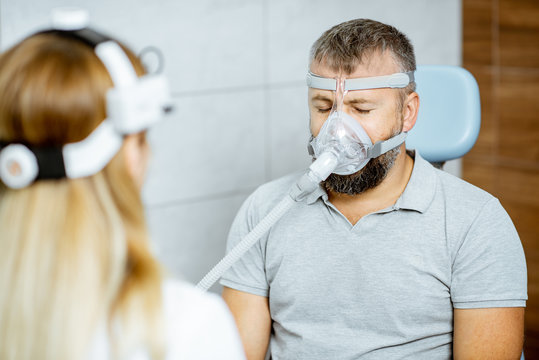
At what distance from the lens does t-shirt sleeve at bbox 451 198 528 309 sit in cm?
158

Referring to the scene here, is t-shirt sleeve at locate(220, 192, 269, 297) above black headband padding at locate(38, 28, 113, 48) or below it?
below

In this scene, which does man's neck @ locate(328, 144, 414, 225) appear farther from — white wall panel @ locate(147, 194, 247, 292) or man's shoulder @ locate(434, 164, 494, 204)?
white wall panel @ locate(147, 194, 247, 292)

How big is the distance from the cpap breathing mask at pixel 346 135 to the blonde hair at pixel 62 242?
2.64ft

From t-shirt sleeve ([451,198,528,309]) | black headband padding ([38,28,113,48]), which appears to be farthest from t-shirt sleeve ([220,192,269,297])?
black headband padding ([38,28,113,48])

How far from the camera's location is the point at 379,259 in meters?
1.68

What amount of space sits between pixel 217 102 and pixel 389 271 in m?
1.15

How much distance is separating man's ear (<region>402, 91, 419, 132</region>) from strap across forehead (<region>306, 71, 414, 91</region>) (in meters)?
0.05

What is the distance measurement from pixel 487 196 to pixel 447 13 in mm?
1737

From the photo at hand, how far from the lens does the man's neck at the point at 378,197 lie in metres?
1.74

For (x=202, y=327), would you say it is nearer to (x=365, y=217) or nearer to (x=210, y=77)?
(x=365, y=217)

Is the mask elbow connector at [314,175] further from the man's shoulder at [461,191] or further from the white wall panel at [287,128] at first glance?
the white wall panel at [287,128]

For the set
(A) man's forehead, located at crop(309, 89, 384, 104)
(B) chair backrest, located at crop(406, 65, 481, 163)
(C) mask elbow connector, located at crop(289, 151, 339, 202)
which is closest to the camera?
(C) mask elbow connector, located at crop(289, 151, 339, 202)

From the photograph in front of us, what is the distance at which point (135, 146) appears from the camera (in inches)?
37.4

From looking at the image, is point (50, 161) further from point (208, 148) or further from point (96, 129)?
point (208, 148)
